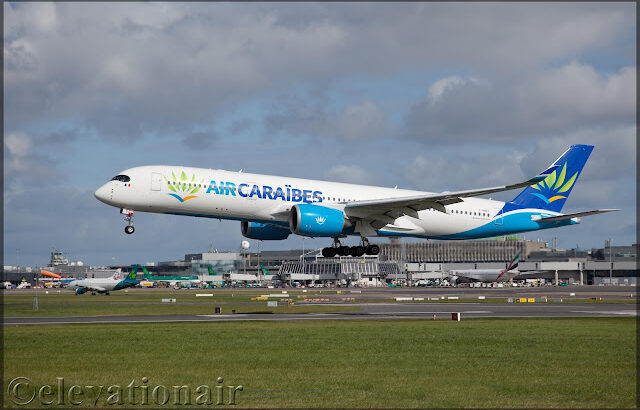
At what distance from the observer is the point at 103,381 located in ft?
63.8

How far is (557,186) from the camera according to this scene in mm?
63656

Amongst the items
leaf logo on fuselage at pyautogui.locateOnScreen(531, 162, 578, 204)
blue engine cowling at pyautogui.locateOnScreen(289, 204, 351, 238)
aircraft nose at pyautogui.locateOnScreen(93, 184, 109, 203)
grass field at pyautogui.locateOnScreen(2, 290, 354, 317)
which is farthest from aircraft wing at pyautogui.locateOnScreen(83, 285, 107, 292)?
leaf logo on fuselage at pyautogui.locateOnScreen(531, 162, 578, 204)

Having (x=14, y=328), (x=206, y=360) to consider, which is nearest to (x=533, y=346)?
(x=206, y=360)

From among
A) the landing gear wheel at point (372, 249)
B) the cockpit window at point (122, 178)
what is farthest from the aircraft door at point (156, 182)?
the landing gear wheel at point (372, 249)

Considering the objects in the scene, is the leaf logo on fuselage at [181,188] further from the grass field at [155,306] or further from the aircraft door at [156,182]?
the grass field at [155,306]

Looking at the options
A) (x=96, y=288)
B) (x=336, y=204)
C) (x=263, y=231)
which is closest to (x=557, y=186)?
(x=336, y=204)

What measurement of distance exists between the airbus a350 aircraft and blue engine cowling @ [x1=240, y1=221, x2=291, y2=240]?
8 centimetres

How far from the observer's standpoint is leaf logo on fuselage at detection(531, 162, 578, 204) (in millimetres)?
63312

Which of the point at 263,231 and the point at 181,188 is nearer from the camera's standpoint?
the point at 181,188

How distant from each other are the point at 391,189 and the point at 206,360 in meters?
37.8

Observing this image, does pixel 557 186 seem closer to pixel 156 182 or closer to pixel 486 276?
pixel 156 182

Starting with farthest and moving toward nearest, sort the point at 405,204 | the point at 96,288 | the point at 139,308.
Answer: the point at 96,288 < the point at 139,308 < the point at 405,204

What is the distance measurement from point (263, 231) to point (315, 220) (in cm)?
941

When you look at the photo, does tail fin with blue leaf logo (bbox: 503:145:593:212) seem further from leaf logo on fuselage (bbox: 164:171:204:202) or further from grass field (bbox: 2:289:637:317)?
leaf logo on fuselage (bbox: 164:171:204:202)
